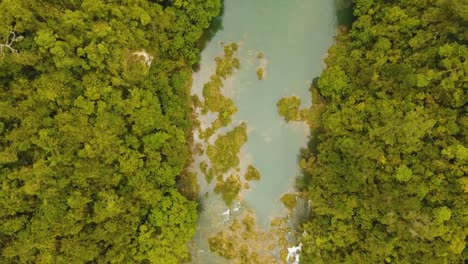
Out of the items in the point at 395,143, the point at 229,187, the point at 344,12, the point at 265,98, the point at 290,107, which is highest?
the point at 344,12

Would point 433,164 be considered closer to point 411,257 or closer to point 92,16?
point 411,257

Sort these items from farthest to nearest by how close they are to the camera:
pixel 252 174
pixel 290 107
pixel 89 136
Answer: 1. pixel 252 174
2. pixel 290 107
3. pixel 89 136

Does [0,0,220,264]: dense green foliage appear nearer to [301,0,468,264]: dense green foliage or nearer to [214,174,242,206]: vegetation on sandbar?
[214,174,242,206]: vegetation on sandbar

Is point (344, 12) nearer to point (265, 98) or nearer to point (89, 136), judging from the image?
point (265, 98)

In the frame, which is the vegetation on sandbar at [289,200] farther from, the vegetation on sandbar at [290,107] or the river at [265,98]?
the vegetation on sandbar at [290,107]

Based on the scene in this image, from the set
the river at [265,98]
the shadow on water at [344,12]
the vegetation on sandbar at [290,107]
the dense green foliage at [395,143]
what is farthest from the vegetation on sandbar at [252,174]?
the shadow on water at [344,12]

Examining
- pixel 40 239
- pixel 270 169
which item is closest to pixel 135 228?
pixel 40 239

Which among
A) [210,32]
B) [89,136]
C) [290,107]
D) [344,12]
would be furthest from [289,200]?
[89,136]
